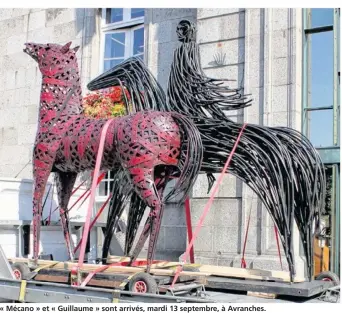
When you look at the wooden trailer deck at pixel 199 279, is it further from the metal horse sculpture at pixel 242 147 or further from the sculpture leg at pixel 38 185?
the sculpture leg at pixel 38 185

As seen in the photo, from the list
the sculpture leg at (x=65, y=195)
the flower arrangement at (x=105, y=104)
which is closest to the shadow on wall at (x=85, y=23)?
the flower arrangement at (x=105, y=104)

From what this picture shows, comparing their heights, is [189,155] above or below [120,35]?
below

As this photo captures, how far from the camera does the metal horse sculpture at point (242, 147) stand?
550 cm

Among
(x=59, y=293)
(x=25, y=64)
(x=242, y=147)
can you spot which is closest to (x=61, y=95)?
(x=242, y=147)

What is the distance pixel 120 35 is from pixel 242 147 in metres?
6.90

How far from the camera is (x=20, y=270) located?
19.4 ft

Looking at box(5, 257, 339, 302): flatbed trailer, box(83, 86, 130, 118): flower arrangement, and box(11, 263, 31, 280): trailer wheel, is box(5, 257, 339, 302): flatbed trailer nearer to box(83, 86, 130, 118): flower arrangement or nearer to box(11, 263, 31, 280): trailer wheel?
box(11, 263, 31, 280): trailer wheel

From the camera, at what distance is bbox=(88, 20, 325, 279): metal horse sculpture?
5500 mm

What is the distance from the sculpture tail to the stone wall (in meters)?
6.17

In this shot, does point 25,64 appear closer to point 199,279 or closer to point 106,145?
point 106,145

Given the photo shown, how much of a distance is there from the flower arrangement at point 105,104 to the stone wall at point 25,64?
134 centimetres

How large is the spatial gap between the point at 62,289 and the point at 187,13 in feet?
21.9

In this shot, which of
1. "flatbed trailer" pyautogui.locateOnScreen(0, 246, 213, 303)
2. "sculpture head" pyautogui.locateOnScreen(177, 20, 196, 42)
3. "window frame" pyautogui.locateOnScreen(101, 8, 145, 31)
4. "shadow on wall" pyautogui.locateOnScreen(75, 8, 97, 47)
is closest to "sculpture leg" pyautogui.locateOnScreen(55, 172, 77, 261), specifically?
"flatbed trailer" pyautogui.locateOnScreen(0, 246, 213, 303)
